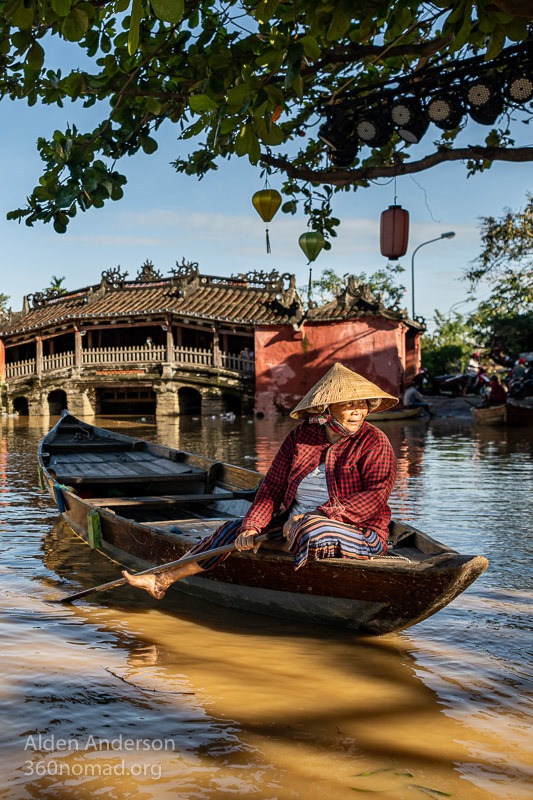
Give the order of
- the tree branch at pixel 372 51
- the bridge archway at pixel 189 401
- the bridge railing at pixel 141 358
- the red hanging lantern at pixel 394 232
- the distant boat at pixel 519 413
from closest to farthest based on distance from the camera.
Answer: the tree branch at pixel 372 51
the red hanging lantern at pixel 394 232
the distant boat at pixel 519 413
the bridge railing at pixel 141 358
the bridge archway at pixel 189 401

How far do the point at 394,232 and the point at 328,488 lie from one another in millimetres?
4323

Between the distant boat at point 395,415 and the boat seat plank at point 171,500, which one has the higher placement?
the distant boat at point 395,415

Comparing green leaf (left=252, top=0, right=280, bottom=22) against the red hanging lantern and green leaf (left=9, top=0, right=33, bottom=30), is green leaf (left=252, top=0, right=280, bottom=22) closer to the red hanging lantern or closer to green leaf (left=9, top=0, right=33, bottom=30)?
green leaf (left=9, top=0, right=33, bottom=30)

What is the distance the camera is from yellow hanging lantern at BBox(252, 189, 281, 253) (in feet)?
18.1

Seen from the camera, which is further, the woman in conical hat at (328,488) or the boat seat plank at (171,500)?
the boat seat plank at (171,500)

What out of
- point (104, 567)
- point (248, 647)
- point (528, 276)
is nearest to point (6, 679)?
point (248, 647)

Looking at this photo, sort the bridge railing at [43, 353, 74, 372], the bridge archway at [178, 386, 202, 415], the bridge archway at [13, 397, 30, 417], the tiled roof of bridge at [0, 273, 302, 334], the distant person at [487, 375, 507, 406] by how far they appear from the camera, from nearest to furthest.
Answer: the distant person at [487, 375, 507, 406]
the tiled roof of bridge at [0, 273, 302, 334]
the bridge railing at [43, 353, 74, 372]
the bridge archway at [178, 386, 202, 415]
the bridge archway at [13, 397, 30, 417]

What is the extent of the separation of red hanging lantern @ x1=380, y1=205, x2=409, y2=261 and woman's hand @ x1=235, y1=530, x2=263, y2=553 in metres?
4.37

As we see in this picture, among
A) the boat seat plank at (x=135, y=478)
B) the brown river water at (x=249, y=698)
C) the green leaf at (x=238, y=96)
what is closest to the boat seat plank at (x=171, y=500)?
the brown river water at (x=249, y=698)

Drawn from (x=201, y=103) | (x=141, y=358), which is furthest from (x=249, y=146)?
Result: (x=141, y=358)

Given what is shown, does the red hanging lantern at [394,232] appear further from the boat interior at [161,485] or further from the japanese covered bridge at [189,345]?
the japanese covered bridge at [189,345]

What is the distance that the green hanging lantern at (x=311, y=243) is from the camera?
20.8 feet

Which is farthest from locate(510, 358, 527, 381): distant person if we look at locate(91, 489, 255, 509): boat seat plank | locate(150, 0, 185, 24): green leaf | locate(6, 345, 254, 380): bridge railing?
locate(150, 0, 185, 24): green leaf

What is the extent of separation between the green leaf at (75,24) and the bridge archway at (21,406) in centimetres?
2512
